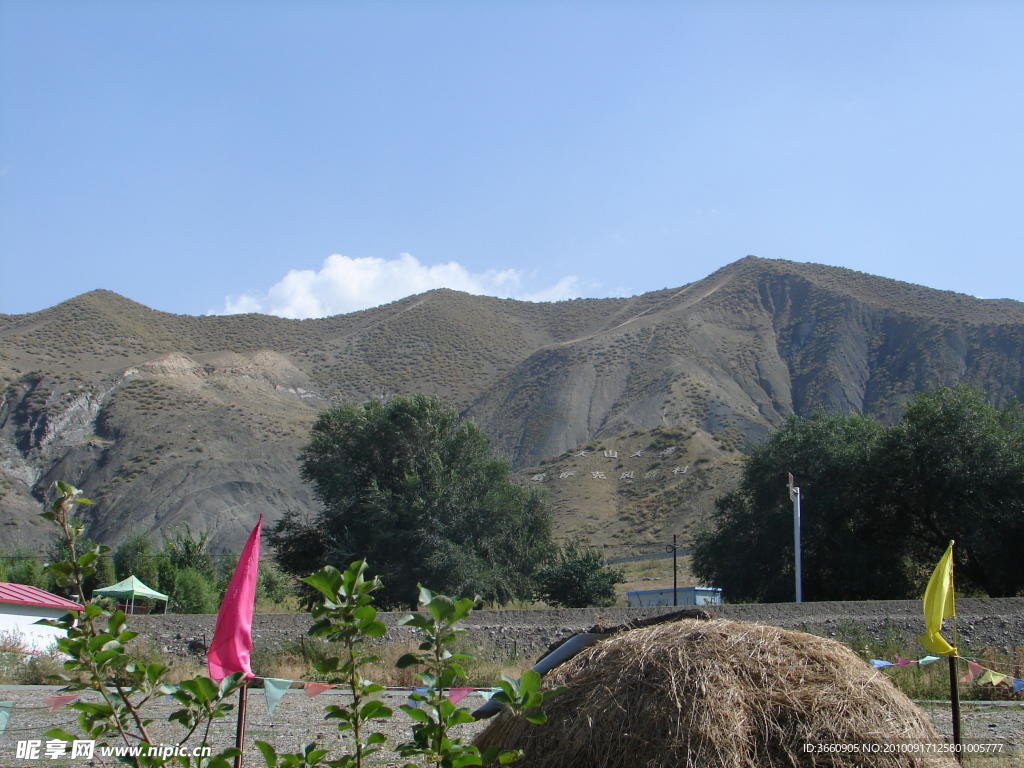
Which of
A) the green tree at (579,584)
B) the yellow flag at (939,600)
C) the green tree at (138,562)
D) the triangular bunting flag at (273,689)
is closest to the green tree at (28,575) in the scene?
the green tree at (138,562)

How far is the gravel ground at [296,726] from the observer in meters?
7.86

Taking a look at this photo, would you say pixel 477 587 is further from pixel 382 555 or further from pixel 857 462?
pixel 857 462

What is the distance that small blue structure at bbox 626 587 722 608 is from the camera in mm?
29516

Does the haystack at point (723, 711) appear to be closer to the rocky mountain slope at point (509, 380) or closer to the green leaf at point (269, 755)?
the green leaf at point (269, 755)

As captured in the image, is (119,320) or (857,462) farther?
(119,320)

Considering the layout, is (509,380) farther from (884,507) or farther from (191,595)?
(884,507)

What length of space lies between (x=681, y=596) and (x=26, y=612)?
21.4 metres

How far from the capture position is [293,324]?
10869cm

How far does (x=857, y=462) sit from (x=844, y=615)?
547 inches

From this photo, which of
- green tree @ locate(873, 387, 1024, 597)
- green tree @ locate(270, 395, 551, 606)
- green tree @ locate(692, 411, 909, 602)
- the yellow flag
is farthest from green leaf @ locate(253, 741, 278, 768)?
green tree @ locate(270, 395, 551, 606)

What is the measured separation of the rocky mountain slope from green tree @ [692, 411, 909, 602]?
59.7ft

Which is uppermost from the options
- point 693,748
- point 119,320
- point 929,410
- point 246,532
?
point 119,320

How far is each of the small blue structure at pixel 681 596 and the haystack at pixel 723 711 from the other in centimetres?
2471

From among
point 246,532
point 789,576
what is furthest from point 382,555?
point 246,532
